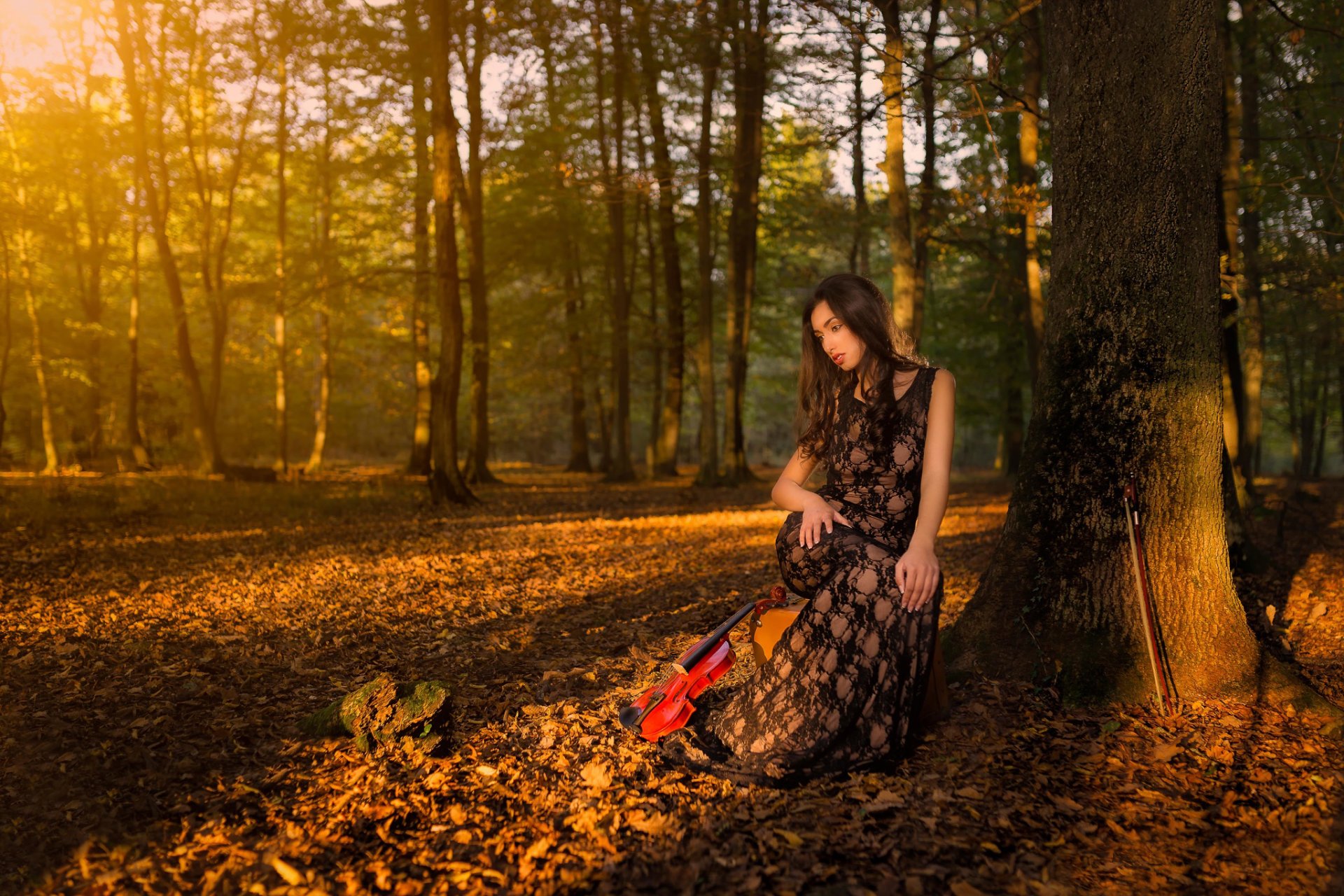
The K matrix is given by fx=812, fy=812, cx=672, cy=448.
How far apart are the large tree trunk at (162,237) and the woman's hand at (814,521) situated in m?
17.0

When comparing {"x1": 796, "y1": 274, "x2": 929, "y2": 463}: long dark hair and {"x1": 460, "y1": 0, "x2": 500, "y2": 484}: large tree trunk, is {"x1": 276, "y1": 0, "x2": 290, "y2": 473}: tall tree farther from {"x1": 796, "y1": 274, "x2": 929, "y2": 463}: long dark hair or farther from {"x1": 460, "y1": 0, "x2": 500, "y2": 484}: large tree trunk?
{"x1": 796, "y1": 274, "x2": 929, "y2": 463}: long dark hair

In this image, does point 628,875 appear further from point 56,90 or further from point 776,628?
point 56,90

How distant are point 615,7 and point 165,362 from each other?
731 inches

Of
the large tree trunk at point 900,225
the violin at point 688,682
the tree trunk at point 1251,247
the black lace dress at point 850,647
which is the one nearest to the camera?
the black lace dress at point 850,647

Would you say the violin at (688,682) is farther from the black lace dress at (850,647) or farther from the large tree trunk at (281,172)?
the large tree trunk at (281,172)

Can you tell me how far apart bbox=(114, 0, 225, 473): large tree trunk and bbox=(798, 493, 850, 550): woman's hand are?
1699 cm

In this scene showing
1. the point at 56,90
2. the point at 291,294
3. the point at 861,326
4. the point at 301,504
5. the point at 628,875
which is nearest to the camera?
the point at 628,875

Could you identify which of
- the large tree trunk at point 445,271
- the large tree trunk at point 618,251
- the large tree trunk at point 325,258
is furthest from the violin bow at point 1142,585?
the large tree trunk at point 618,251

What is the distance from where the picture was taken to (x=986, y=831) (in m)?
2.96

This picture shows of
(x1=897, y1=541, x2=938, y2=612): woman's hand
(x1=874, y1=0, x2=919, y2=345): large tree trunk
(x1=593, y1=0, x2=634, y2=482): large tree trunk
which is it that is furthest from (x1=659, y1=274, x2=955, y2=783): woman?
(x1=593, y1=0, x2=634, y2=482): large tree trunk

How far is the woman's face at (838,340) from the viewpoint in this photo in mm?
3527

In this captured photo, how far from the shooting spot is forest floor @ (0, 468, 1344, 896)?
2.78 m

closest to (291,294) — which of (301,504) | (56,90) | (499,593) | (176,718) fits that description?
(301,504)

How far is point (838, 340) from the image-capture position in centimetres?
355
